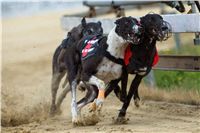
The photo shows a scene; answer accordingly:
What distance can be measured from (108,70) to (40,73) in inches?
259

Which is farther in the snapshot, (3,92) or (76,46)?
(3,92)

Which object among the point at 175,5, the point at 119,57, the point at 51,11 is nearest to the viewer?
the point at 119,57

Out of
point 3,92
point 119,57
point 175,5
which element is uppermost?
point 175,5

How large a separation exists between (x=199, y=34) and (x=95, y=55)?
5.18 feet

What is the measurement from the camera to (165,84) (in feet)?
33.0

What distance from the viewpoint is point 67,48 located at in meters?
8.47

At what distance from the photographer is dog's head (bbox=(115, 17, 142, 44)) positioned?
7.02 m

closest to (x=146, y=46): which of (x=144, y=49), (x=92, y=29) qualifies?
(x=144, y=49)

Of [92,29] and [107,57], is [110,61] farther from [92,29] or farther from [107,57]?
[92,29]

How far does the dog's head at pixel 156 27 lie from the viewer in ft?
22.7

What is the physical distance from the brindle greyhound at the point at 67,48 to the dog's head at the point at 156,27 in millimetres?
1389

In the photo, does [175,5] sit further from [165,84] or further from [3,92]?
[3,92]

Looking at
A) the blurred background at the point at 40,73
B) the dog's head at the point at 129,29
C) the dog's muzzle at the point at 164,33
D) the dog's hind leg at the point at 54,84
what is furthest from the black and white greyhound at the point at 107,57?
the blurred background at the point at 40,73

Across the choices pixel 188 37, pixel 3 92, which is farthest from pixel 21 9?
pixel 3 92
